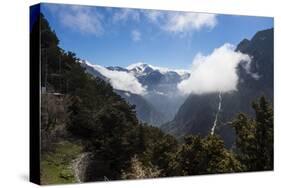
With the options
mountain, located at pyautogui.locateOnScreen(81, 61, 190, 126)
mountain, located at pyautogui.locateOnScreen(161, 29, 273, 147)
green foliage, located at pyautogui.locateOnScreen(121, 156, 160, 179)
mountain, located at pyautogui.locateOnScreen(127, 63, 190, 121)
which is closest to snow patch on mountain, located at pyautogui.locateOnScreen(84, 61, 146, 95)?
mountain, located at pyautogui.locateOnScreen(81, 61, 190, 126)

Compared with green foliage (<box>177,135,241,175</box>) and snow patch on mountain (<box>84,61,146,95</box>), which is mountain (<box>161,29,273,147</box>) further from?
snow patch on mountain (<box>84,61,146,95</box>)

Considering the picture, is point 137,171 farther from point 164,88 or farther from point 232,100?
point 232,100

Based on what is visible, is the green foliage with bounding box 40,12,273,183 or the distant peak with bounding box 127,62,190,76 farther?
the distant peak with bounding box 127,62,190,76

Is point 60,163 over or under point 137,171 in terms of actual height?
over

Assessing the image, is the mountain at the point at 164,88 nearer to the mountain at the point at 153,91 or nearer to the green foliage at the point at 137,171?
the mountain at the point at 153,91

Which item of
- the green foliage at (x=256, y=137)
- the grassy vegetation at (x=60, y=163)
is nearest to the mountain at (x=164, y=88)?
the green foliage at (x=256, y=137)

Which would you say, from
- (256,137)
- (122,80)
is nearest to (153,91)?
(122,80)
